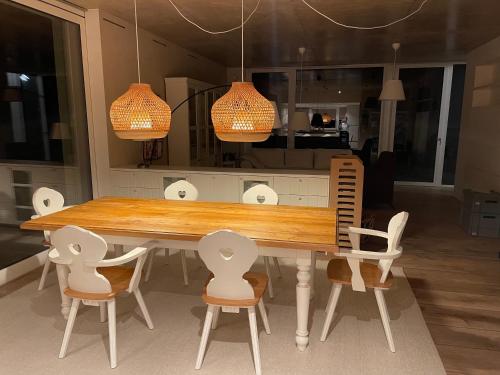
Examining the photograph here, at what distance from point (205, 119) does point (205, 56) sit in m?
1.44

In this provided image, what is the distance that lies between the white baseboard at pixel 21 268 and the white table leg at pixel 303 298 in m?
2.54

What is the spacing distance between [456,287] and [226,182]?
234cm

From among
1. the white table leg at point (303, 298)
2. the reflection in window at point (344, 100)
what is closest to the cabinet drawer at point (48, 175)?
the white table leg at point (303, 298)

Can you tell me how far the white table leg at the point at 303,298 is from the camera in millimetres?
2119

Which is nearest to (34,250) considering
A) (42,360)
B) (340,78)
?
(42,360)

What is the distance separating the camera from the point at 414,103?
25.2 feet

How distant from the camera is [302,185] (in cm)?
377

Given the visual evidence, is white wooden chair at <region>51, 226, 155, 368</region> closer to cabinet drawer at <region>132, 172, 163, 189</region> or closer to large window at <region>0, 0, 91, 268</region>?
large window at <region>0, 0, 91, 268</region>

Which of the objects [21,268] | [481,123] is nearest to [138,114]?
[21,268]

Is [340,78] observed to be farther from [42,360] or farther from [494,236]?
[42,360]

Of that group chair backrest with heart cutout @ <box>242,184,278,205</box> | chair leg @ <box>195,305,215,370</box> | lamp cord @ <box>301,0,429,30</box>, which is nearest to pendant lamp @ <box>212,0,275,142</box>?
chair backrest with heart cutout @ <box>242,184,278,205</box>

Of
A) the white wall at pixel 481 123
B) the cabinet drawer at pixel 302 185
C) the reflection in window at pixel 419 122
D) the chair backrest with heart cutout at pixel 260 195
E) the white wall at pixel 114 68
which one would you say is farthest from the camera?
the reflection in window at pixel 419 122

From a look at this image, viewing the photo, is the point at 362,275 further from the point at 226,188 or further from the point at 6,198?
the point at 6,198

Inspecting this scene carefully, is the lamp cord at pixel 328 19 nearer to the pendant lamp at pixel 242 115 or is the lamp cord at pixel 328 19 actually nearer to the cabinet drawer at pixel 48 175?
the pendant lamp at pixel 242 115
